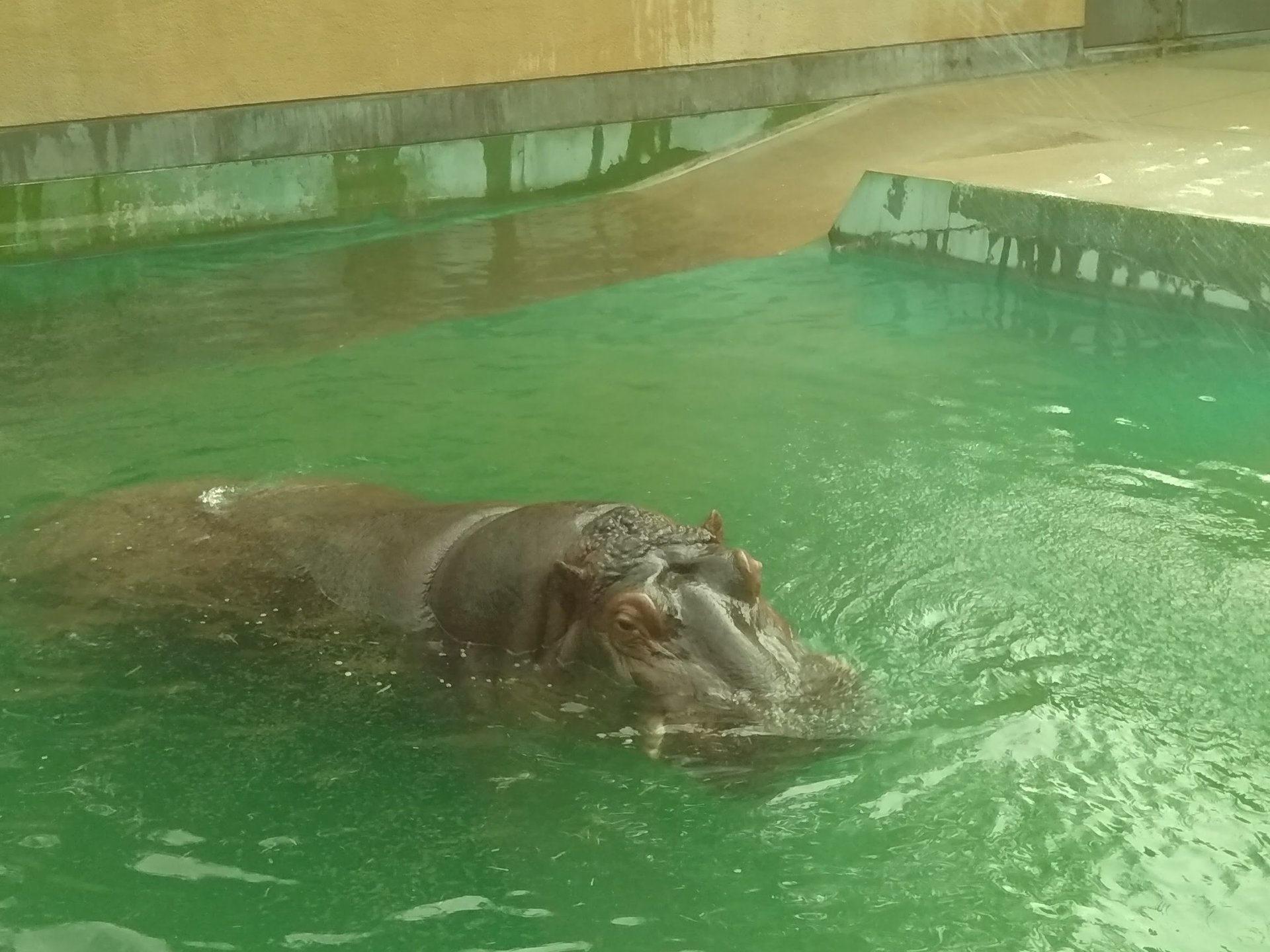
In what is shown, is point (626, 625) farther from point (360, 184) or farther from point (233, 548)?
point (360, 184)

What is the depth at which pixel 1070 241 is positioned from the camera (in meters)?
7.53

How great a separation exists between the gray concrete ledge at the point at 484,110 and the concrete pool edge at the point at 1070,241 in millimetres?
2969

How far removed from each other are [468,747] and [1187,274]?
4.83m

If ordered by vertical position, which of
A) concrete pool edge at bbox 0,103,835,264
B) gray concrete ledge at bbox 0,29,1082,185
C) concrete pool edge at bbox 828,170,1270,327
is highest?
gray concrete ledge at bbox 0,29,1082,185

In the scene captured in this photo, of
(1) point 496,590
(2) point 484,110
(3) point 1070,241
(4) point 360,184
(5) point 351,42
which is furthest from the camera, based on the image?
(2) point 484,110

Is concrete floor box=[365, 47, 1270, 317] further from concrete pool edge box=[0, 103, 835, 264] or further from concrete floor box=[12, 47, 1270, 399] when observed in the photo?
concrete pool edge box=[0, 103, 835, 264]

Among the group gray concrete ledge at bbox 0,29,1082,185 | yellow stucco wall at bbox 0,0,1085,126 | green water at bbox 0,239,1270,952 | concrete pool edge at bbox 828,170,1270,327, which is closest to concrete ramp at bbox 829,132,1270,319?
concrete pool edge at bbox 828,170,1270,327

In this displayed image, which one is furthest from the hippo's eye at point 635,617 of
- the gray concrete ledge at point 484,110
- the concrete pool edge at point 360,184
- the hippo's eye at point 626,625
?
the gray concrete ledge at point 484,110

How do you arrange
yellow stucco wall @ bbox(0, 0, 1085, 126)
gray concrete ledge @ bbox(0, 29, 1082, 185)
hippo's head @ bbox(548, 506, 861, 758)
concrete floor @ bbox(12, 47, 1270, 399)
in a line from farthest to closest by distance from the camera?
gray concrete ledge @ bbox(0, 29, 1082, 185) < yellow stucco wall @ bbox(0, 0, 1085, 126) < concrete floor @ bbox(12, 47, 1270, 399) < hippo's head @ bbox(548, 506, 861, 758)

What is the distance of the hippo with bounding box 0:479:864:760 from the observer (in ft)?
10.9

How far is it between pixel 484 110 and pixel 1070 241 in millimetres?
4803

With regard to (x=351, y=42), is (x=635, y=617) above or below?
below

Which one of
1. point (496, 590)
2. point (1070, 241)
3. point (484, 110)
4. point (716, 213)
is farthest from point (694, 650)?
point (484, 110)

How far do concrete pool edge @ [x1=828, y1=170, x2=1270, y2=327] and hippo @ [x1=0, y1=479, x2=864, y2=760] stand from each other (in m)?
3.89
